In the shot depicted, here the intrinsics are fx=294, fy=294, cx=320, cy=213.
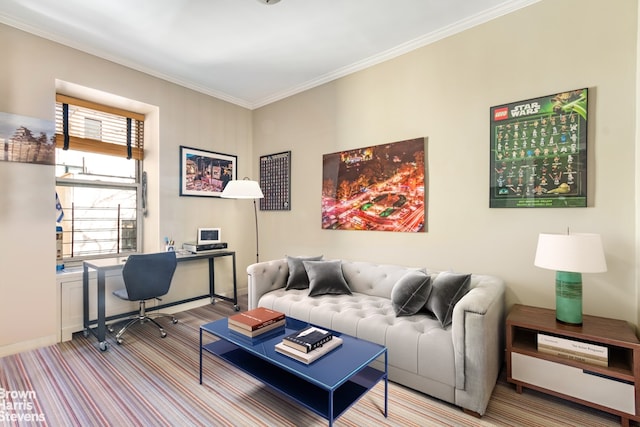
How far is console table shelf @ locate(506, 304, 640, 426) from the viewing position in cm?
162

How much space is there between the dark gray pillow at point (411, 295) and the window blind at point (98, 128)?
11.2 ft

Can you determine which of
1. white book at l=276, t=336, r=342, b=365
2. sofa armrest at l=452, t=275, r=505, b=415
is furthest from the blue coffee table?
sofa armrest at l=452, t=275, r=505, b=415

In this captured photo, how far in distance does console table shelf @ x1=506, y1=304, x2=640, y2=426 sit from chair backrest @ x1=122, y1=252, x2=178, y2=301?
2951 mm

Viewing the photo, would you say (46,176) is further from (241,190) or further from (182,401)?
(182,401)

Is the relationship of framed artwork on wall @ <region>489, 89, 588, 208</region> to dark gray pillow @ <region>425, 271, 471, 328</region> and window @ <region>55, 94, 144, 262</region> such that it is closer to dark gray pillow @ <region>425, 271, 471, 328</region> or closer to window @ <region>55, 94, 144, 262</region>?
dark gray pillow @ <region>425, 271, 471, 328</region>

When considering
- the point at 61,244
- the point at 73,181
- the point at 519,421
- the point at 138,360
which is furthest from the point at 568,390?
the point at 73,181

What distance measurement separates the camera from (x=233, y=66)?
3338mm

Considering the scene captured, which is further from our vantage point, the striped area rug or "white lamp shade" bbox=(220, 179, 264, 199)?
"white lamp shade" bbox=(220, 179, 264, 199)

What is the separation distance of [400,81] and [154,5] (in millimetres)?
2238

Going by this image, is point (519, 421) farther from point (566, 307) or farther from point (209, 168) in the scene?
point (209, 168)

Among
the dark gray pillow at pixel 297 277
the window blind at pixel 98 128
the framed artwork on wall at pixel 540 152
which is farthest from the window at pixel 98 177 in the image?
the framed artwork on wall at pixel 540 152

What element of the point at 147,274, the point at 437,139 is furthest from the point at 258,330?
the point at 437,139

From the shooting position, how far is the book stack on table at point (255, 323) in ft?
6.21

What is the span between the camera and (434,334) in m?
1.90
